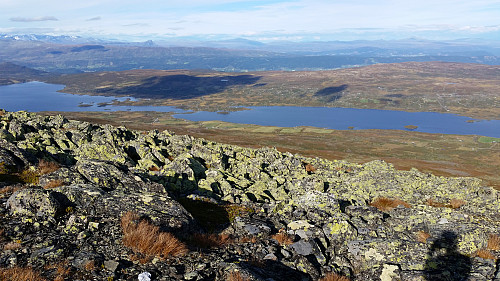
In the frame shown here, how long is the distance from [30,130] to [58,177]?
2543 cm

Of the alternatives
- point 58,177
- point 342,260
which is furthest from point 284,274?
point 58,177

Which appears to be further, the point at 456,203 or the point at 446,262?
the point at 456,203

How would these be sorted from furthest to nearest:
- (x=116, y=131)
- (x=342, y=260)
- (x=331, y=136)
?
(x=331, y=136), (x=116, y=131), (x=342, y=260)

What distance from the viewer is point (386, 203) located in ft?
76.7

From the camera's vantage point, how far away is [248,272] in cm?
1026

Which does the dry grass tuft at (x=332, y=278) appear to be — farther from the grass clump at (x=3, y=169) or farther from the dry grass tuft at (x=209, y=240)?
the grass clump at (x=3, y=169)

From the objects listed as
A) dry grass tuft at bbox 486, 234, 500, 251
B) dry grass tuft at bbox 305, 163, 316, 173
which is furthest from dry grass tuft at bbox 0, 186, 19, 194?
dry grass tuft at bbox 305, 163, 316, 173

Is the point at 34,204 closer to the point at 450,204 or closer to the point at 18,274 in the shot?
the point at 18,274

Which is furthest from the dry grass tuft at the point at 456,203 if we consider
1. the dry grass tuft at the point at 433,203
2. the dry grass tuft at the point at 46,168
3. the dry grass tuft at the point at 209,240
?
the dry grass tuft at the point at 46,168

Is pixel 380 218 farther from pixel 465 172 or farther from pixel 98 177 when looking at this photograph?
pixel 465 172

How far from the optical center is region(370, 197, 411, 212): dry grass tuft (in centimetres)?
2202

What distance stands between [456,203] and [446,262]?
12.9 meters

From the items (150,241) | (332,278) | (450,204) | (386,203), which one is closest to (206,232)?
(150,241)

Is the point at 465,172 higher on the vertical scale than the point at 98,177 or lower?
lower
